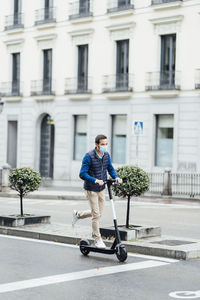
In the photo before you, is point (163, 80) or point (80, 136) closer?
point (163, 80)

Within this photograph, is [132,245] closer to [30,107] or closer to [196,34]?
[196,34]

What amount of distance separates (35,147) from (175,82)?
35.9ft

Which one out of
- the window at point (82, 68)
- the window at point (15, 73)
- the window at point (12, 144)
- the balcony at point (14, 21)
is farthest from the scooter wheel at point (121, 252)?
the window at point (12, 144)

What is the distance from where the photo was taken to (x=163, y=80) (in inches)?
1160

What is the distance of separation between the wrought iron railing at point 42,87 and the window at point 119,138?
14.6ft

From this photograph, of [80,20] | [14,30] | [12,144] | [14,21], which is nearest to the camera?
[80,20]

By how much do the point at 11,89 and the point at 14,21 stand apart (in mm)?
4107

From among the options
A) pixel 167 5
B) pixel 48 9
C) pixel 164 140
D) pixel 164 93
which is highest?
pixel 48 9

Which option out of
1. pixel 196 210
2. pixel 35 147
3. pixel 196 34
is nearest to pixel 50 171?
pixel 35 147

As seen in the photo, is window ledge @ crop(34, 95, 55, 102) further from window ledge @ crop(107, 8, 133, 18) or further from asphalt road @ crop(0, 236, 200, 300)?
asphalt road @ crop(0, 236, 200, 300)

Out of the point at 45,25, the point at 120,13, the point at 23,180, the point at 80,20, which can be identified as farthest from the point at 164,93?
the point at 23,180

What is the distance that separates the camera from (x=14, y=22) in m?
37.6

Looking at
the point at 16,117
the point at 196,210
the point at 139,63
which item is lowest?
the point at 196,210

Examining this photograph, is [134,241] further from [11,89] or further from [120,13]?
[11,89]
